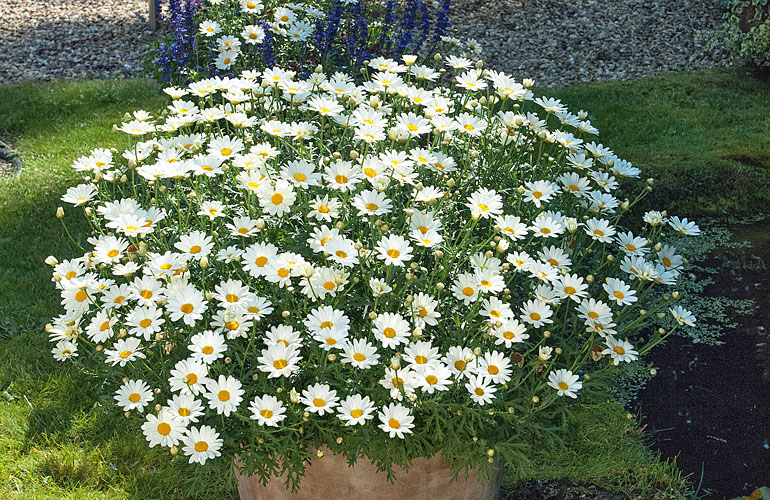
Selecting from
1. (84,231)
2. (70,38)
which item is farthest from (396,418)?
(70,38)

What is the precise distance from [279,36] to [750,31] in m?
4.52

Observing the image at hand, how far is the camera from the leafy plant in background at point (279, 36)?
11.8 ft

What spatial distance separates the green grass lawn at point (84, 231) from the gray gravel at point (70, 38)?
71 centimetres

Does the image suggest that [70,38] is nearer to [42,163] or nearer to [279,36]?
[42,163]

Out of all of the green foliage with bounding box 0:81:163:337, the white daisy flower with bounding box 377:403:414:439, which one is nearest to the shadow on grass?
the green foliage with bounding box 0:81:163:337

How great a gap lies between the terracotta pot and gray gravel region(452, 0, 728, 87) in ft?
17.5

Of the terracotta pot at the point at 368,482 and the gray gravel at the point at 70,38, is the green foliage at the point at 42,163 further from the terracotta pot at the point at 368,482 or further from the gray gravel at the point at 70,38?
the terracotta pot at the point at 368,482

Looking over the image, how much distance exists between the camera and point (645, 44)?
763 cm

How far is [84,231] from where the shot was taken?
4.43 m

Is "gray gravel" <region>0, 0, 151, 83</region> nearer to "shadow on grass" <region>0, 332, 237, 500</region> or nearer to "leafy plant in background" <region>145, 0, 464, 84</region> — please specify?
"leafy plant in background" <region>145, 0, 464, 84</region>

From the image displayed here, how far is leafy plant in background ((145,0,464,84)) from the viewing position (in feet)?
11.8

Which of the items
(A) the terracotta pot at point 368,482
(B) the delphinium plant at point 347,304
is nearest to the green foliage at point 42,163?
(B) the delphinium plant at point 347,304

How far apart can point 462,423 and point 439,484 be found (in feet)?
1.14

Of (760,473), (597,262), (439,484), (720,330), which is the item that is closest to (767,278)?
(720,330)
